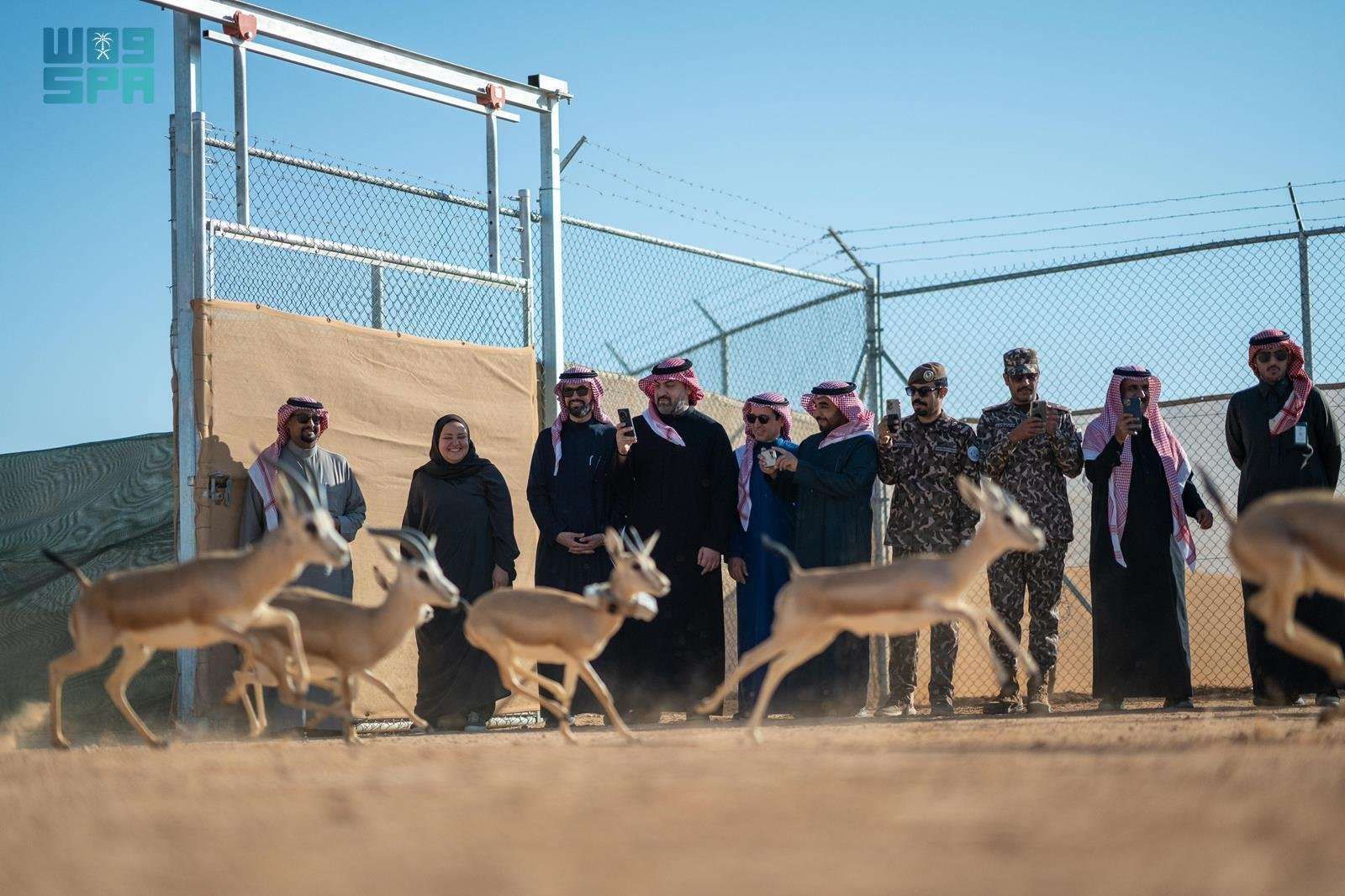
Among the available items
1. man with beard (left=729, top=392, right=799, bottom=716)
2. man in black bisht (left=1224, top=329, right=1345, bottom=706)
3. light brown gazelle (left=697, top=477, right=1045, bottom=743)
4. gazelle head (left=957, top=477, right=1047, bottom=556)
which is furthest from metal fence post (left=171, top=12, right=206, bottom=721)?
man in black bisht (left=1224, top=329, right=1345, bottom=706)

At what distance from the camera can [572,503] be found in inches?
405

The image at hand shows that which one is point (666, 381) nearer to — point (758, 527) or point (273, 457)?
point (758, 527)

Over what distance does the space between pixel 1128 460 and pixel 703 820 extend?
649cm

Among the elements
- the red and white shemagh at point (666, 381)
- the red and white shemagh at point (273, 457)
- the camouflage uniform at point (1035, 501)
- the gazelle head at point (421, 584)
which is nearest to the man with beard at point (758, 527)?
the red and white shemagh at point (666, 381)

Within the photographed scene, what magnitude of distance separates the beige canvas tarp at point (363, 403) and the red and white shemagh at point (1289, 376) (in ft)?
17.8

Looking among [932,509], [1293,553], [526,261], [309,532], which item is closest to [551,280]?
[526,261]

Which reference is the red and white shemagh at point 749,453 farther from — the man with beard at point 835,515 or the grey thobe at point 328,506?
the grey thobe at point 328,506

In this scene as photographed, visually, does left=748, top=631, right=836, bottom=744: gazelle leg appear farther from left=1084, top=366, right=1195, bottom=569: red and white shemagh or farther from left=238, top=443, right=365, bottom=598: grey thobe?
left=238, top=443, right=365, bottom=598: grey thobe

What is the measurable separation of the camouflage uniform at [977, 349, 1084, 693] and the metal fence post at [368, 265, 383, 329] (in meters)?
4.53

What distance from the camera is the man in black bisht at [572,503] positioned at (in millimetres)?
10281

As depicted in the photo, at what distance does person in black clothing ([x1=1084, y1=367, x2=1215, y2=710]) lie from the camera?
9.73m

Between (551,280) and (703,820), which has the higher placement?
(551,280)

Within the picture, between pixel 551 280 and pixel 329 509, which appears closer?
pixel 329 509

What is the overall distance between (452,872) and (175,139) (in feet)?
25.4
